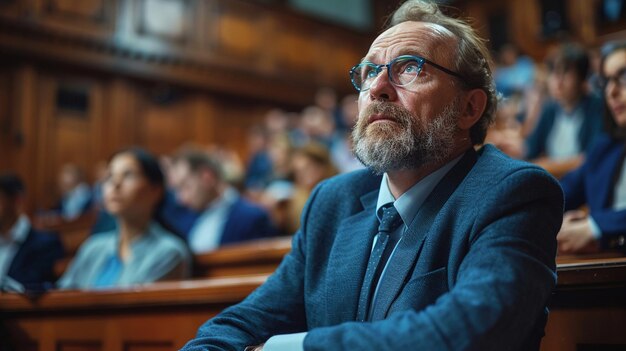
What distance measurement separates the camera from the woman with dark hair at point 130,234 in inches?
75.4

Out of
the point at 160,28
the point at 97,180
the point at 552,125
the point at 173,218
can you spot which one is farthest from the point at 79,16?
the point at 552,125

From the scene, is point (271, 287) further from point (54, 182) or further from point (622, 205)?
point (54, 182)

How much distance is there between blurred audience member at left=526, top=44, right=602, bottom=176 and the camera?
8.09ft

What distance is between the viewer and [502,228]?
2.50 ft

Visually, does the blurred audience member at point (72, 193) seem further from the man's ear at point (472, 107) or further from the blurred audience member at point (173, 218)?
the man's ear at point (472, 107)

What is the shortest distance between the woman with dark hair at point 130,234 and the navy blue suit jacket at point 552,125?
1669mm

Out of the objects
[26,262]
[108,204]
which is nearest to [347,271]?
[108,204]

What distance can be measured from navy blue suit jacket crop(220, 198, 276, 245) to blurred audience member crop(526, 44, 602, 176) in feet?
3.99

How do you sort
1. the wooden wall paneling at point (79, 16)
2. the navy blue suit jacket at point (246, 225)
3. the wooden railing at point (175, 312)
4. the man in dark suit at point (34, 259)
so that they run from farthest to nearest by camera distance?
1. the wooden wall paneling at point (79, 16)
2. the navy blue suit jacket at point (246, 225)
3. the man in dark suit at point (34, 259)
4. the wooden railing at point (175, 312)

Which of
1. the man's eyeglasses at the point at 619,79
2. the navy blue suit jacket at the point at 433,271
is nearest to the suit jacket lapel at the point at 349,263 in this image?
the navy blue suit jacket at the point at 433,271

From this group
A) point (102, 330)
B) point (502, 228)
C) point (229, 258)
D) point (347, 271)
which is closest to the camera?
point (502, 228)

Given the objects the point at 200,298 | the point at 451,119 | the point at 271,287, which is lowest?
the point at 200,298

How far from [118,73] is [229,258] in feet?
12.3

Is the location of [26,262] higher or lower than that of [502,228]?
lower
